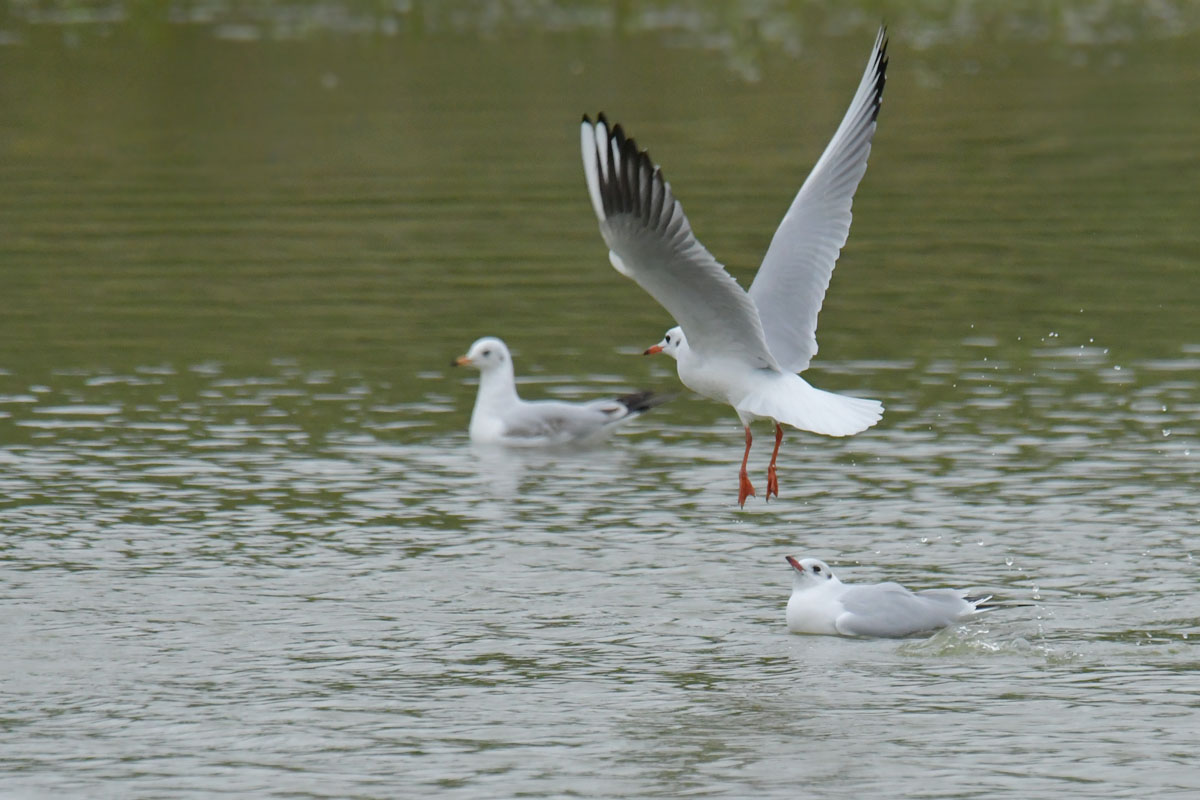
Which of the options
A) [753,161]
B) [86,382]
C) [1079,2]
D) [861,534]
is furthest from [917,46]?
[861,534]

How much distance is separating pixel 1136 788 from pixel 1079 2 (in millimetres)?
48143

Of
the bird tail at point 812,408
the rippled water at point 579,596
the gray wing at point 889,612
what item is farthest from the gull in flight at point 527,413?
the gray wing at point 889,612

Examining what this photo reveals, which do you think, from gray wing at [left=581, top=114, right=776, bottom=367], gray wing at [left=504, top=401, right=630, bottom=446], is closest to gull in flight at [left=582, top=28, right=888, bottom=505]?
gray wing at [left=581, top=114, right=776, bottom=367]

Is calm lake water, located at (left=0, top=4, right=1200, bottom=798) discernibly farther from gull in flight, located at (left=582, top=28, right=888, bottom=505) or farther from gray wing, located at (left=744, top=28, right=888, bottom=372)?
gray wing, located at (left=744, top=28, right=888, bottom=372)

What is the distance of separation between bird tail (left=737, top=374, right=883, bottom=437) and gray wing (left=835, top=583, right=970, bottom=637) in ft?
2.84

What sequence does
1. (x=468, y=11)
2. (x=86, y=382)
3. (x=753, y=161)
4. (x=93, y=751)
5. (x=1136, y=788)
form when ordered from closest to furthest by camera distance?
1. (x=1136, y=788)
2. (x=93, y=751)
3. (x=86, y=382)
4. (x=753, y=161)
5. (x=468, y=11)

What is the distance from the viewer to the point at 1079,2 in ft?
180

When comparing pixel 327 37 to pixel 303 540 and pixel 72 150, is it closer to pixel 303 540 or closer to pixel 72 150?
pixel 72 150

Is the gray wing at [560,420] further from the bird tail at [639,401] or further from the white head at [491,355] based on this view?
the white head at [491,355]

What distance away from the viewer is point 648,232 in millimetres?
10383

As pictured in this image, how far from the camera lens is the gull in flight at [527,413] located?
652 inches

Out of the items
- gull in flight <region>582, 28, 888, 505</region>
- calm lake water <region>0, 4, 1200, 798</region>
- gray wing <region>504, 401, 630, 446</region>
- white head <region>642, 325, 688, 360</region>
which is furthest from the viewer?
gray wing <region>504, 401, 630, 446</region>

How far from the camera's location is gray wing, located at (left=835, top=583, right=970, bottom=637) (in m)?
11.5

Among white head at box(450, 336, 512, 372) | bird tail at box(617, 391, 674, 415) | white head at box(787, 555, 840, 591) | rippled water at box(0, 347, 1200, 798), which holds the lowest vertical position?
rippled water at box(0, 347, 1200, 798)
